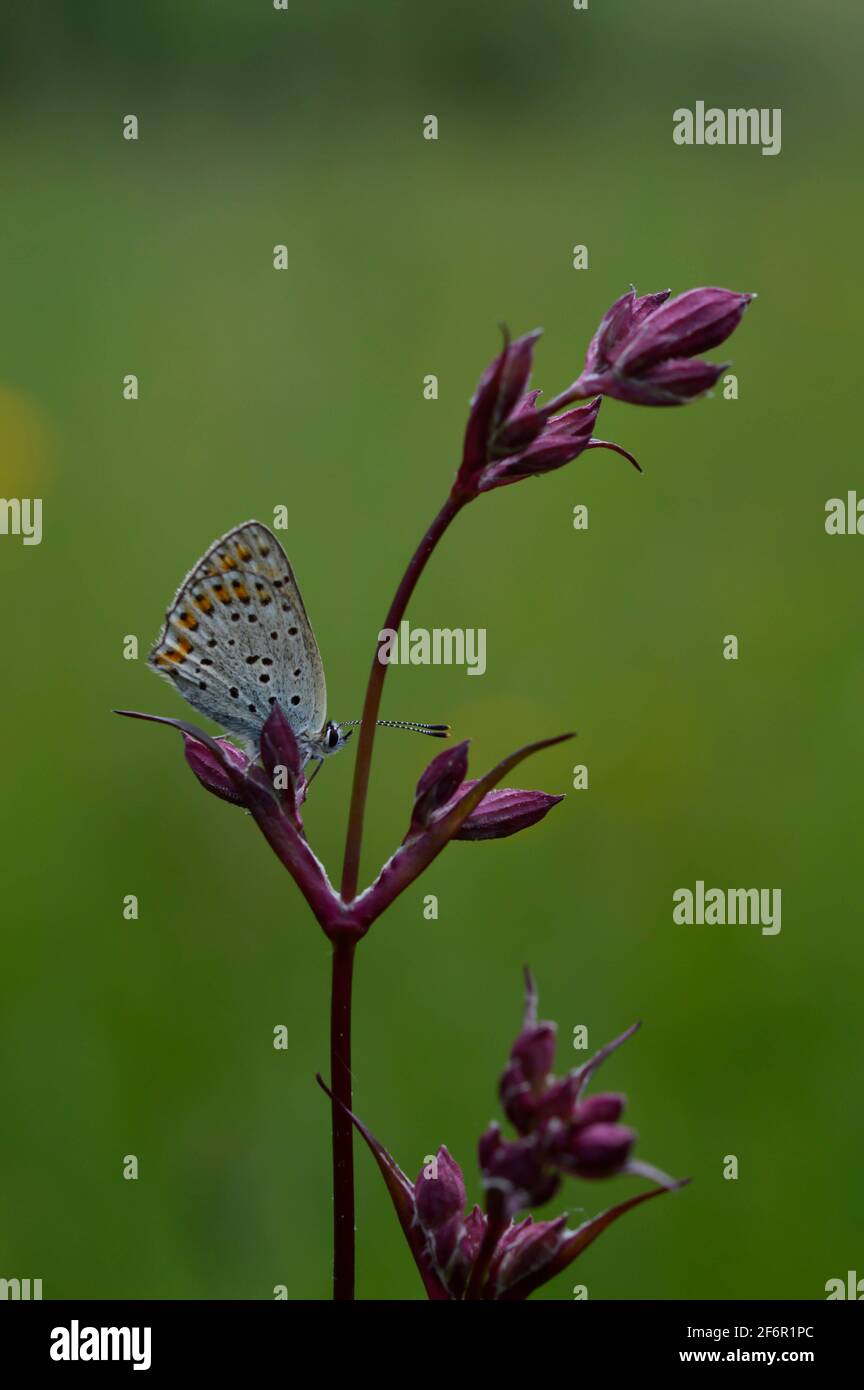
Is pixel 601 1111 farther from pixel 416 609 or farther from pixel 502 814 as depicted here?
pixel 416 609

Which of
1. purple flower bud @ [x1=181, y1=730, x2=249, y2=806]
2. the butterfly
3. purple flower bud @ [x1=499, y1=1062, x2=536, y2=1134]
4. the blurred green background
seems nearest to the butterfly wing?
the butterfly

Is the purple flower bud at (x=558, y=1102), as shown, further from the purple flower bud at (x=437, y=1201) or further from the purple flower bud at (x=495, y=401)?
the purple flower bud at (x=495, y=401)

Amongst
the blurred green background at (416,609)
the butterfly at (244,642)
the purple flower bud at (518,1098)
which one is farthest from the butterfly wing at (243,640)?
the blurred green background at (416,609)

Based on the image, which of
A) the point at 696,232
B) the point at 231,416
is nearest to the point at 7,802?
the point at 231,416

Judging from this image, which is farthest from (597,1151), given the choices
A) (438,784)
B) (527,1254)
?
(438,784)

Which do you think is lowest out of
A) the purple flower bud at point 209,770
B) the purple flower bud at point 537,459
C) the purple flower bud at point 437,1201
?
the purple flower bud at point 437,1201

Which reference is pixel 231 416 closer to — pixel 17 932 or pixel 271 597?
pixel 17 932

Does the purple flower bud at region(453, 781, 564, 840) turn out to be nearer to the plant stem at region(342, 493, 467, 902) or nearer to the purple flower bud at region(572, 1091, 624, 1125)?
the plant stem at region(342, 493, 467, 902)
